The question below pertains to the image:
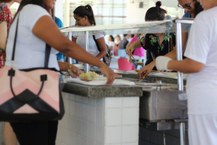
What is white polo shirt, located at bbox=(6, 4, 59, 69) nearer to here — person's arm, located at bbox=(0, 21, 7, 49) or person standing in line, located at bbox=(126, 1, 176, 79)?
person's arm, located at bbox=(0, 21, 7, 49)

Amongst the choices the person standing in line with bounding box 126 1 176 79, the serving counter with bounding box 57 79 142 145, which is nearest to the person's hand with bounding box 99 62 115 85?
the serving counter with bounding box 57 79 142 145

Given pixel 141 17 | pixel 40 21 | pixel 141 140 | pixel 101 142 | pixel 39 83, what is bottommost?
pixel 141 140

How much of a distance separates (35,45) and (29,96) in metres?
0.27

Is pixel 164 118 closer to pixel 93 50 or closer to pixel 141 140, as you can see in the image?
pixel 141 140

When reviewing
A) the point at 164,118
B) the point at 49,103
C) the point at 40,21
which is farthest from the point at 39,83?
the point at 164,118

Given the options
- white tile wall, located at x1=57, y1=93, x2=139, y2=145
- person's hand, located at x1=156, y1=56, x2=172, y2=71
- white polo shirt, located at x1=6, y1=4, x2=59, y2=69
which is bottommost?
white tile wall, located at x1=57, y1=93, x2=139, y2=145

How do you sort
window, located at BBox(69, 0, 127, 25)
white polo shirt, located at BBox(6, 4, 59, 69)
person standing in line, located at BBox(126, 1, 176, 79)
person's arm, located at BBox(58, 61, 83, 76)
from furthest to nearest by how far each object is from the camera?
window, located at BBox(69, 0, 127, 25), person standing in line, located at BBox(126, 1, 176, 79), person's arm, located at BBox(58, 61, 83, 76), white polo shirt, located at BBox(6, 4, 59, 69)

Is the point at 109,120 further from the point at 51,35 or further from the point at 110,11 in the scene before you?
the point at 110,11

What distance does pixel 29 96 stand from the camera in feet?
6.12

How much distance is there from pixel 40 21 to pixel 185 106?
1.03 m

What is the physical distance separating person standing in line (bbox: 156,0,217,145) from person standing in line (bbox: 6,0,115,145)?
50 cm

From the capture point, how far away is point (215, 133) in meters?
2.04

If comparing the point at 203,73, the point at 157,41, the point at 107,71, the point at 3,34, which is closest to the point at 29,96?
the point at 107,71

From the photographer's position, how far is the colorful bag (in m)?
1.86
